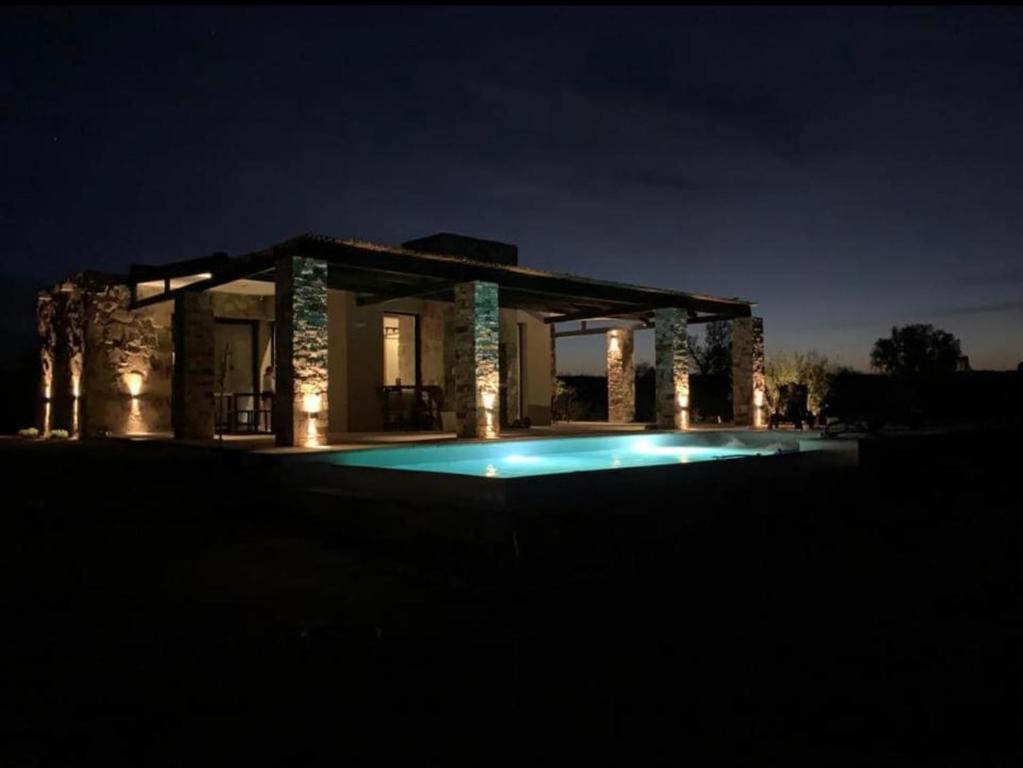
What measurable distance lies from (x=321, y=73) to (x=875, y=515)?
27.6 feet

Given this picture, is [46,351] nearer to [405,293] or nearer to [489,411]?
[405,293]

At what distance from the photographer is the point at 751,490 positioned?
8172 mm

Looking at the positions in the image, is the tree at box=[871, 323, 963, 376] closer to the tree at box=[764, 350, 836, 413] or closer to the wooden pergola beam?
the tree at box=[764, 350, 836, 413]

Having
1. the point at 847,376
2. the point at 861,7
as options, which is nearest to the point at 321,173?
the point at 861,7

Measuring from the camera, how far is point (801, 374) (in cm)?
1898

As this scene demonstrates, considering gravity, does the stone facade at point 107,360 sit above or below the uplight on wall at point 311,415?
above

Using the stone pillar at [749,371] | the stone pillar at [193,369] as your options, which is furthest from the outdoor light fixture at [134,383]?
the stone pillar at [749,371]

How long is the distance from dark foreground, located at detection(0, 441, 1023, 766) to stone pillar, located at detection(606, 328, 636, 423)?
1266 cm

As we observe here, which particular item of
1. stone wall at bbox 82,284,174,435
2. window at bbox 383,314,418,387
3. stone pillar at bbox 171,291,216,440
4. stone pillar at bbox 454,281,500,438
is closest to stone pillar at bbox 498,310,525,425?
window at bbox 383,314,418,387

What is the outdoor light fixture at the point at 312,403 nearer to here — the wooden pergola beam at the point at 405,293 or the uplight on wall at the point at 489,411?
the uplight on wall at the point at 489,411

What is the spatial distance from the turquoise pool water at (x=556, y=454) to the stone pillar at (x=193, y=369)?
415 centimetres

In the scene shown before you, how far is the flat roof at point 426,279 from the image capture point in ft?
35.4

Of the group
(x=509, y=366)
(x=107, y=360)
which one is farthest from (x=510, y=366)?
(x=107, y=360)

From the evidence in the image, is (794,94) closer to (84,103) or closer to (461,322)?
(461,322)
